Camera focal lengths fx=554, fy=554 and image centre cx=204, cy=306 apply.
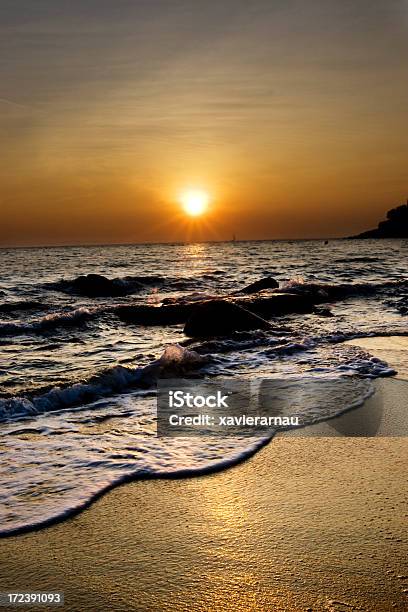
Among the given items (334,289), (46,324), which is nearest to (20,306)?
(46,324)

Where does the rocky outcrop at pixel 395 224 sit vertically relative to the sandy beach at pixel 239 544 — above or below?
above

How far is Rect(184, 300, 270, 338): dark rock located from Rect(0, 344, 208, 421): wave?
9.29 feet

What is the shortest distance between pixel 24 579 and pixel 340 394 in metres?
4.28

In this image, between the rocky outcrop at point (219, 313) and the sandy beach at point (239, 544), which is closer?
the sandy beach at point (239, 544)

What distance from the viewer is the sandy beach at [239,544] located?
242cm

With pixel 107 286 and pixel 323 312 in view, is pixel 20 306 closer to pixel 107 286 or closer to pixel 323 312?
pixel 107 286

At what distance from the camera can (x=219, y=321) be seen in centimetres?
1140

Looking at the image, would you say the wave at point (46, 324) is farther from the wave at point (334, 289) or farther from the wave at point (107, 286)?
the wave at point (107, 286)

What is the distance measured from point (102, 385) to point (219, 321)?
16.1 ft

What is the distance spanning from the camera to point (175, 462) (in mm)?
4160

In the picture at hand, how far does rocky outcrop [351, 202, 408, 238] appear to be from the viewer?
149m

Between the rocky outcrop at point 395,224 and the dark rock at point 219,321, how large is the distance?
14759 centimetres

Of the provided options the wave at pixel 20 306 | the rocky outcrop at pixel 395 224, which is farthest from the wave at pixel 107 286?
the rocky outcrop at pixel 395 224

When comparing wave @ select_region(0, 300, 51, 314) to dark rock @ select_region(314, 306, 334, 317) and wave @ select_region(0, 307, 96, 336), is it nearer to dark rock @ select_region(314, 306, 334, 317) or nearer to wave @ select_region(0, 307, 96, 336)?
wave @ select_region(0, 307, 96, 336)
